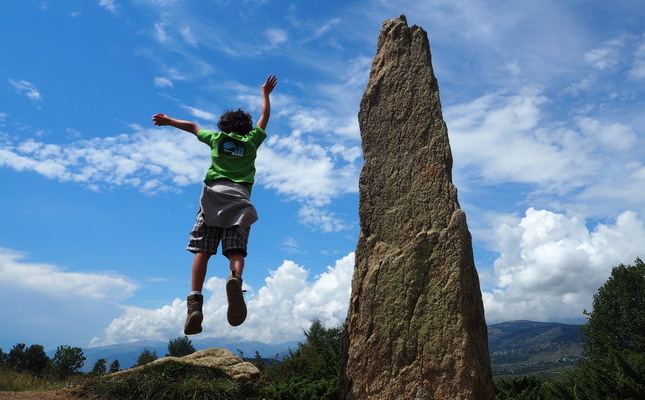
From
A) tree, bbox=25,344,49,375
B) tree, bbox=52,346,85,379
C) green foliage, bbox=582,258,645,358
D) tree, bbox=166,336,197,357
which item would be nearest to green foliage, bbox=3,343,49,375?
tree, bbox=25,344,49,375

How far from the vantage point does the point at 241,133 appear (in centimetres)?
794

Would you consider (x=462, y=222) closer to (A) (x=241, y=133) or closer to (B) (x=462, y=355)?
(B) (x=462, y=355)

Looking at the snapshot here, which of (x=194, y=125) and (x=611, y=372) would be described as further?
(x=194, y=125)

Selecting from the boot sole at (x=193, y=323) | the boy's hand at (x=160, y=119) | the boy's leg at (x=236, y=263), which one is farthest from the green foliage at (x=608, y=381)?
the boy's hand at (x=160, y=119)

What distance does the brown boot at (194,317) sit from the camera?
6.56 m

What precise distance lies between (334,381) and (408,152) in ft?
11.6

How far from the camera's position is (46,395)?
8.09 m

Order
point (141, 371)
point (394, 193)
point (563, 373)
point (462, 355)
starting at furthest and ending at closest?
point (141, 371) → point (563, 373) → point (394, 193) → point (462, 355)

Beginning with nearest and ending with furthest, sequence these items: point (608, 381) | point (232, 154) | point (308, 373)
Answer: point (608, 381) < point (232, 154) < point (308, 373)

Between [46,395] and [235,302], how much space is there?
4059 mm

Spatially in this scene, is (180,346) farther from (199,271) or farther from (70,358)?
(199,271)

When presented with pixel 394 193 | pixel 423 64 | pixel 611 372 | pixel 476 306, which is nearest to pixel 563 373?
pixel 611 372

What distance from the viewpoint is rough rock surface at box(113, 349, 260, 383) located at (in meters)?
8.63

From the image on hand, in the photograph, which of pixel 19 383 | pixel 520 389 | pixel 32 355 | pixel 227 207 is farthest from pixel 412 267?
pixel 32 355
